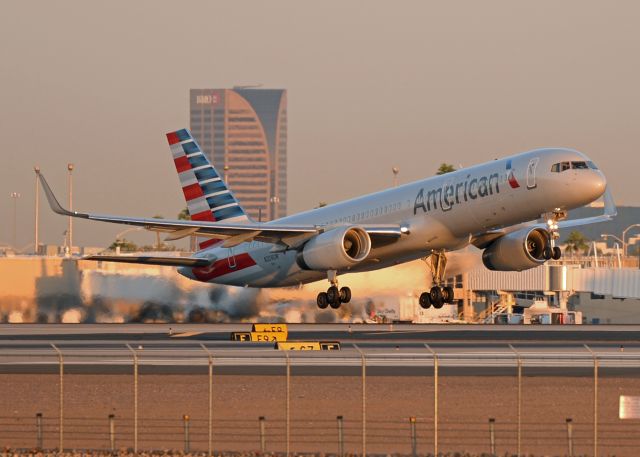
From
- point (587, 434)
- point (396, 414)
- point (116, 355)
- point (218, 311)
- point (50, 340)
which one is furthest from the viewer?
point (218, 311)

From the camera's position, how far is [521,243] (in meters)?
53.3

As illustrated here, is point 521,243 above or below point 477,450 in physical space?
above

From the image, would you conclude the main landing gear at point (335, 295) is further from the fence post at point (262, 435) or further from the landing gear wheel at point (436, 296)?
the fence post at point (262, 435)

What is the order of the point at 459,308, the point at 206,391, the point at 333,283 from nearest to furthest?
the point at 206,391 < the point at 333,283 < the point at 459,308

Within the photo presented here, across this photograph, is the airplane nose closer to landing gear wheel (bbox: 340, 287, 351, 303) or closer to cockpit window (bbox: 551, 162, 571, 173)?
cockpit window (bbox: 551, 162, 571, 173)

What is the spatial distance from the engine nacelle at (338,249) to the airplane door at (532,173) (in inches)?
→ 290

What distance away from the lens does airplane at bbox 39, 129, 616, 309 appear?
46281 mm

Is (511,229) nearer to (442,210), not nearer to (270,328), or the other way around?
(442,210)

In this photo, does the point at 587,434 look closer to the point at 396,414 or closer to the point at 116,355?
the point at 396,414

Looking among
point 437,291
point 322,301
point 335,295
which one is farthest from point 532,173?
point 322,301

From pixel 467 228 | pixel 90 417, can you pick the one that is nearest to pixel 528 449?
pixel 90 417

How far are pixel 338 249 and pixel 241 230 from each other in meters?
4.38

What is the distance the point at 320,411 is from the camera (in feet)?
109

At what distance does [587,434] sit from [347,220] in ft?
78.8
